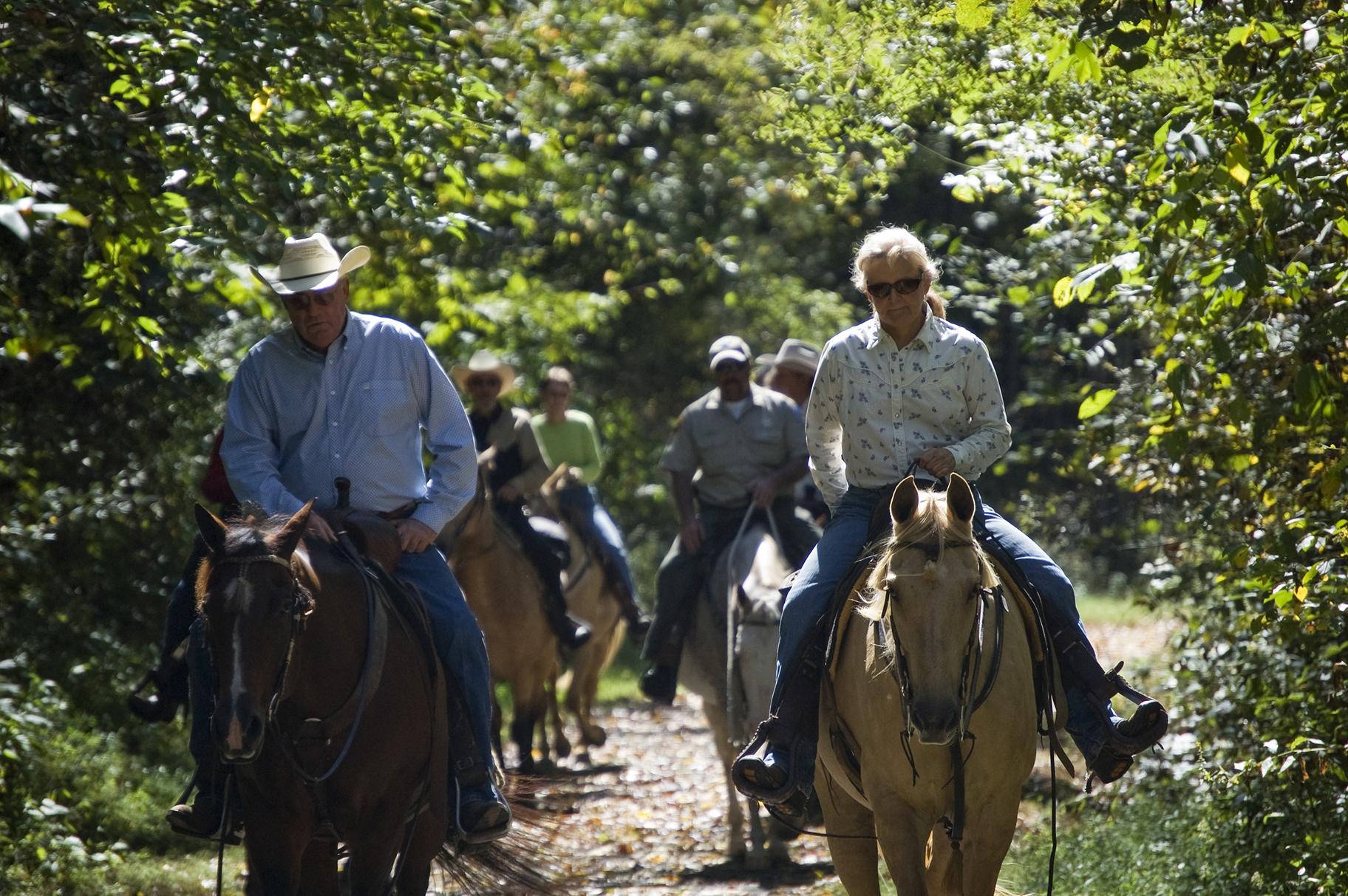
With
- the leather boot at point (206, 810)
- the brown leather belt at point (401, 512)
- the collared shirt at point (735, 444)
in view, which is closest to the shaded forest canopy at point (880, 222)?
the collared shirt at point (735, 444)

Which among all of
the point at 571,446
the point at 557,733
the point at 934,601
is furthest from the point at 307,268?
the point at 557,733

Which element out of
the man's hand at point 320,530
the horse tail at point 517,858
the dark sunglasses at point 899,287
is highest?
the dark sunglasses at point 899,287

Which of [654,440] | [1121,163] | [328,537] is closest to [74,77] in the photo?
[328,537]

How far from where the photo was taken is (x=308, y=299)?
6.05m

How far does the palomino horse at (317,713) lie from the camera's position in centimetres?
491

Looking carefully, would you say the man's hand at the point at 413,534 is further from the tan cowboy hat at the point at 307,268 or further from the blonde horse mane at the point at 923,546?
the blonde horse mane at the point at 923,546

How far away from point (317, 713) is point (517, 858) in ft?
5.86

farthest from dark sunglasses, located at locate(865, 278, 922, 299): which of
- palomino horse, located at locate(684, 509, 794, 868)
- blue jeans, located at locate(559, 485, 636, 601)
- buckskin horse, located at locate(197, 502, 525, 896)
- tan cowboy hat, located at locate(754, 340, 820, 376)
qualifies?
blue jeans, located at locate(559, 485, 636, 601)

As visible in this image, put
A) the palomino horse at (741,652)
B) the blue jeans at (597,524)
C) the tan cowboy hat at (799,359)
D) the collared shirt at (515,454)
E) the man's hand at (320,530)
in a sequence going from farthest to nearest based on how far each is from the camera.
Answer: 1. the blue jeans at (597,524)
2. the collared shirt at (515,454)
3. the tan cowboy hat at (799,359)
4. the palomino horse at (741,652)
5. the man's hand at (320,530)

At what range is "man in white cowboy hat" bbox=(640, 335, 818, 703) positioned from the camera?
31.9 feet

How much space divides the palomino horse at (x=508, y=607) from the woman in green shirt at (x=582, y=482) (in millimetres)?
1750

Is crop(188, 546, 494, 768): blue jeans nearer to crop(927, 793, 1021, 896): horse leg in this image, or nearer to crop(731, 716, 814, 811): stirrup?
crop(731, 716, 814, 811): stirrup

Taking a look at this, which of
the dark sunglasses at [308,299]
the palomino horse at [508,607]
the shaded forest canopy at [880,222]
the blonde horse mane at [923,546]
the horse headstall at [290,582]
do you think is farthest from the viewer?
the palomino horse at [508,607]

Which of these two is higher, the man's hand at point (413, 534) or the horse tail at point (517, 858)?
the man's hand at point (413, 534)
